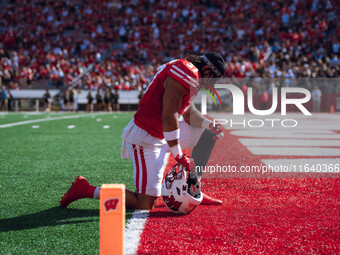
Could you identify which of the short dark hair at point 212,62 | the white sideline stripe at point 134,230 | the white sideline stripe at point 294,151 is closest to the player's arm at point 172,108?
the short dark hair at point 212,62

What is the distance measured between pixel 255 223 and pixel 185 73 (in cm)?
122

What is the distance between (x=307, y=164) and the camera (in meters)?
5.95

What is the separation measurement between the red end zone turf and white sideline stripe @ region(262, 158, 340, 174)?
3.18 feet

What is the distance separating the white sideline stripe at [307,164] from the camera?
219 inches

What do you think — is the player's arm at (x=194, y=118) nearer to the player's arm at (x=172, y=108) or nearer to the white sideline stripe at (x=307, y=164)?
the player's arm at (x=172, y=108)

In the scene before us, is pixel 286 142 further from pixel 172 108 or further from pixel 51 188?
pixel 172 108

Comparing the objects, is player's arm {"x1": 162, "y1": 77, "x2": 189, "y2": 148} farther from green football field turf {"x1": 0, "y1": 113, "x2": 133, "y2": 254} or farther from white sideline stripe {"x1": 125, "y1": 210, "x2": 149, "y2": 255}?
green football field turf {"x1": 0, "y1": 113, "x2": 133, "y2": 254}

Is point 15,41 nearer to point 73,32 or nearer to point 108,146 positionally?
point 73,32

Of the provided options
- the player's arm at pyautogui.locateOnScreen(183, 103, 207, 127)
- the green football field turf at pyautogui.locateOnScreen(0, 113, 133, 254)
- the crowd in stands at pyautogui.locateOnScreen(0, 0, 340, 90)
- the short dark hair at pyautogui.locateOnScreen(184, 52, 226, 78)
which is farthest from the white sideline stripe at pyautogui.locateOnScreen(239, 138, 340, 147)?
the crowd in stands at pyautogui.locateOnScreen(0, 0, 340, 90)

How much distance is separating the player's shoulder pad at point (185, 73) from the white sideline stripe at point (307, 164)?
106 inches

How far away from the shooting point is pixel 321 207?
3.65 m

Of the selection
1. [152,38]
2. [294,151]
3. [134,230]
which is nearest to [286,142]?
[294,151]

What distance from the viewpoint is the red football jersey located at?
3.26m

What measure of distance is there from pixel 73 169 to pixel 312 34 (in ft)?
73.9
